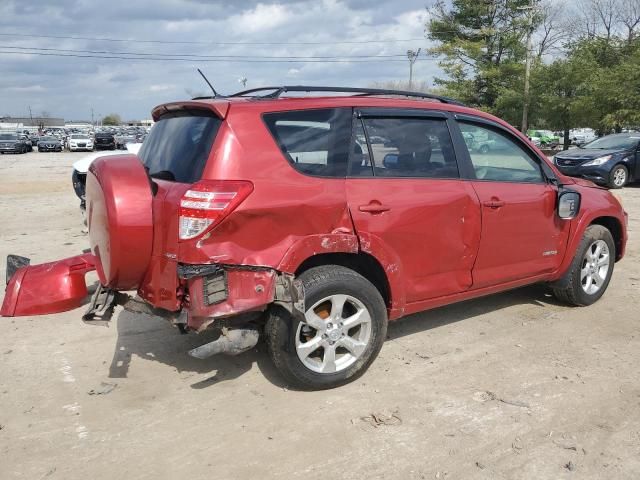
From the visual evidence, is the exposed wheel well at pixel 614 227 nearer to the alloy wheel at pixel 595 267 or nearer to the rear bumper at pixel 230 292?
the alloy wheel at pixel 595 267

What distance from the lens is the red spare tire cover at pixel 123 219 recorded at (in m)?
3.23

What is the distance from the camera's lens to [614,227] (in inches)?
212

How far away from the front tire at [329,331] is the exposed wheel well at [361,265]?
Result: 75 mm

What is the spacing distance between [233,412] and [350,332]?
91 centimetres

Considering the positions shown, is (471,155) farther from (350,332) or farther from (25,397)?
(25,397)

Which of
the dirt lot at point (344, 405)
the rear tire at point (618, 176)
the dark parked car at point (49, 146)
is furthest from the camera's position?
the dark parked car at point (49, 146)

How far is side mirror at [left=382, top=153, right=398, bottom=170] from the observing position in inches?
148

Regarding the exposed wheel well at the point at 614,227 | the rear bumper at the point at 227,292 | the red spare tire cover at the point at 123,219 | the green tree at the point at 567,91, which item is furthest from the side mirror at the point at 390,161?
the green tree at the point at 567,91

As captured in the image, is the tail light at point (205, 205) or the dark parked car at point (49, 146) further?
the dark parked car at point (49, 146)

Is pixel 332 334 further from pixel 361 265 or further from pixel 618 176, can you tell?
pixel 618 176

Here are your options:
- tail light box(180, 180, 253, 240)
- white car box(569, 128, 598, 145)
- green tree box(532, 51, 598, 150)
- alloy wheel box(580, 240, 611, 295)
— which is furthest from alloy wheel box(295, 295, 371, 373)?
white car box(569, 128, 598, 145)

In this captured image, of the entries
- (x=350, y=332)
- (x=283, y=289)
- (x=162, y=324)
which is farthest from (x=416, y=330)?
(x=162, y=324)

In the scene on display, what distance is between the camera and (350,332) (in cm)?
370

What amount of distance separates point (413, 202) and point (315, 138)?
0.80 meters
